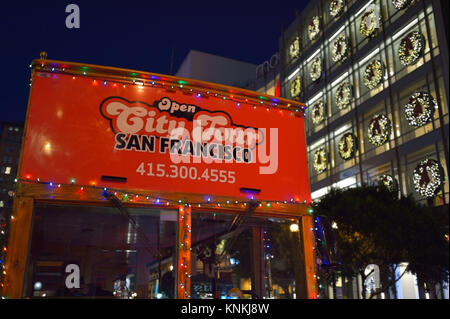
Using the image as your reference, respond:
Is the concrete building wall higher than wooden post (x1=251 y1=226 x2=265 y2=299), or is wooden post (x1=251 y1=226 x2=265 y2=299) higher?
the concrete building wall

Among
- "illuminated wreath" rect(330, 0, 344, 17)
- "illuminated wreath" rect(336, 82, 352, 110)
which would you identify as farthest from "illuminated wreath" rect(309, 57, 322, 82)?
"illuminated wreath" rect(330, 0, 344, 17)

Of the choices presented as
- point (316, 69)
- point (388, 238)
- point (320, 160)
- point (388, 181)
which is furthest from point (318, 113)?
point (388, 238)

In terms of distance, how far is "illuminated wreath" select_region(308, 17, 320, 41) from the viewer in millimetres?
38219

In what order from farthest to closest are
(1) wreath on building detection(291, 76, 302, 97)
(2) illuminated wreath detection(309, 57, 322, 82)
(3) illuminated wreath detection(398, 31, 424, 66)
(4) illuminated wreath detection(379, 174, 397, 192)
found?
1. (1) wreath on building detection(291, 76, 302, 97)
2. (2) illuminated wreath detection(309, 57, 322, 82)
3. (4) illuminated wreath detection(379, 174, 397, 192)
4. (3) illuminated wreath detection(398, 31, 424, 66)

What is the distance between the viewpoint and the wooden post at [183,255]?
4.54 meters

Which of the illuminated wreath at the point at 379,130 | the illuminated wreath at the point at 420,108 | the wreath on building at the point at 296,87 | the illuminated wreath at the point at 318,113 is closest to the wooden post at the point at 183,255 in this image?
the illuminated wreath at the point at 420,108

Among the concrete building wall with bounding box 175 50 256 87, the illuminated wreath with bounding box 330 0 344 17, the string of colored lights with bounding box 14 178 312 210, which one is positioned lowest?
the string of colored lights with bounding box 14 178 312 210

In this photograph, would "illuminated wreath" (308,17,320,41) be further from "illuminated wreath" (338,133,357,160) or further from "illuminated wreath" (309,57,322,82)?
"illuminated wreath" (338,133,357,160)

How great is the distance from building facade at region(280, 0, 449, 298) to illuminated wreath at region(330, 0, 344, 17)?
0.09 meters

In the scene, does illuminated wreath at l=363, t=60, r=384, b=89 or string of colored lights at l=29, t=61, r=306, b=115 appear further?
illuminated wreath at l=363, t=60, r=384, b=89

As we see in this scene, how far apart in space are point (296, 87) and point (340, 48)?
272 inches

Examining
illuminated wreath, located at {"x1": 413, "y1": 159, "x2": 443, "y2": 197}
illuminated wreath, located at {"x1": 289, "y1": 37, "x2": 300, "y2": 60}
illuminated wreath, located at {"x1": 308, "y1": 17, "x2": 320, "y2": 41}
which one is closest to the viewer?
illuminated wreath, located at {"x1": 413, "y1": 159, "x2": 443, "y2": 197}

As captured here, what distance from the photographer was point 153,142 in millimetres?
4918
